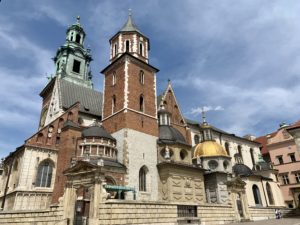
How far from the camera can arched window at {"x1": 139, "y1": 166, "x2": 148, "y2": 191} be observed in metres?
23.4

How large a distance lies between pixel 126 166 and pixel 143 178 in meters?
2.34

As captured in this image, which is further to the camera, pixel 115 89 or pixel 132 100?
pixel 115 89

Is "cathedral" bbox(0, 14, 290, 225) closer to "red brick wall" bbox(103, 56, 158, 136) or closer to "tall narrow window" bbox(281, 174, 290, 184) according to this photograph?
"red brick wall" bbox(103, 56, 158, 136)

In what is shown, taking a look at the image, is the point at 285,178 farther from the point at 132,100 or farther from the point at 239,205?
the point at 132,100

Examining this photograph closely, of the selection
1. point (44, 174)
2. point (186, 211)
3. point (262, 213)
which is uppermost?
point (44, 174)

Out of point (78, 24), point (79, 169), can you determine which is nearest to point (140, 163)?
point (79, 169)

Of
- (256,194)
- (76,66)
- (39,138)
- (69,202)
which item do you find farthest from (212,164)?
(76,66)

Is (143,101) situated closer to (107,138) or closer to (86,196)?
(107,138)

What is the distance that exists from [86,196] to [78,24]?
43.7m

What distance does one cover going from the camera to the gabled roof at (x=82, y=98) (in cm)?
3175

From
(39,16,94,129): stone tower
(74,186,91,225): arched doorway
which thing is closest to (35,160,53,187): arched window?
(74,186,91,225): arched doorway

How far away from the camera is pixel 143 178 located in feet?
78.4

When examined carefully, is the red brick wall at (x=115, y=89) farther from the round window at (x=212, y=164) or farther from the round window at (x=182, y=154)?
the round window at (x=212, y=164)

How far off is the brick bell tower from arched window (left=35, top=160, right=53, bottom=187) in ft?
21.7
